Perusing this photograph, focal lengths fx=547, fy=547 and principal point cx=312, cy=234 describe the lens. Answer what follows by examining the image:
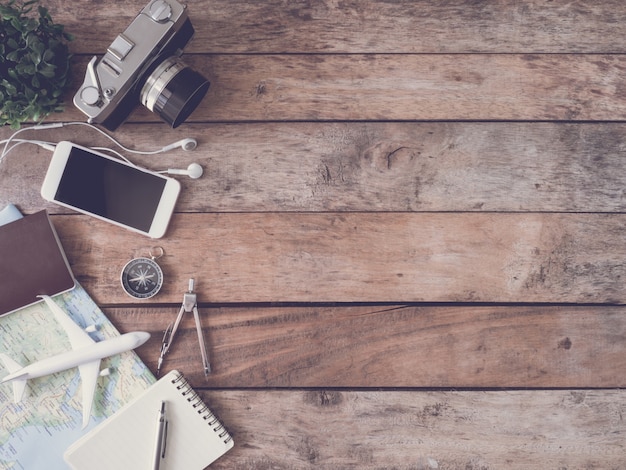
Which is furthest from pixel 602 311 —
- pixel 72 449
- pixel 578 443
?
pixel 72 449

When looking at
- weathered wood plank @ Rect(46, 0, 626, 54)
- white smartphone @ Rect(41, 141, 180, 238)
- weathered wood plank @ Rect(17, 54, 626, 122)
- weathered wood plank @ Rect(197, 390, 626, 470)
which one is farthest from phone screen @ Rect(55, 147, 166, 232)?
weathered wood plank @ Rect(197, 390, 626, 470)

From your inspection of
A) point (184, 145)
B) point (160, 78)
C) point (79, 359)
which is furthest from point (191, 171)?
point (79, 359)

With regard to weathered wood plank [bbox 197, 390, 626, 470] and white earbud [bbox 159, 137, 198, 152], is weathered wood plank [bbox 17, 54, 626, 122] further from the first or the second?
weathered wood plank [bbox 197, 390, 626, 470]

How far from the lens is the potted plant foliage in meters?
0.86

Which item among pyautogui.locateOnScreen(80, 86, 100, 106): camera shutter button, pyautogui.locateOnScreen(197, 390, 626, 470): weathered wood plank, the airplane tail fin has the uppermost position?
pyautogui.locateOnScreen(80, 86, 100, 106): camera shutter button

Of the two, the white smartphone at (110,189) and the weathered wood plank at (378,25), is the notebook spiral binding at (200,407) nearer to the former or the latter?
the white smartphone at (110,189)

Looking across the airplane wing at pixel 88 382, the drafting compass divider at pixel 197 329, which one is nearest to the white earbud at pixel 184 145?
the drafting compass divider at pixel 197 329

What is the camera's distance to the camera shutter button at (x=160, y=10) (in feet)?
2.88

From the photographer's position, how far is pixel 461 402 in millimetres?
982

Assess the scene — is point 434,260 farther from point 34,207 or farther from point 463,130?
point 34,207

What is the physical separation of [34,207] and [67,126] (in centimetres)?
16

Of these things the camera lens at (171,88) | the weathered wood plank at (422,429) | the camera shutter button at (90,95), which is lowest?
the weathered wood plank at (422,429)

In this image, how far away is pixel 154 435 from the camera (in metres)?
0.93

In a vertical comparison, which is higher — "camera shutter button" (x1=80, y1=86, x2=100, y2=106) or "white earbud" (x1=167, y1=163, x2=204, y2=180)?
"camera shutter button" (x1=80, y1=86, x2=100, y2=106)
